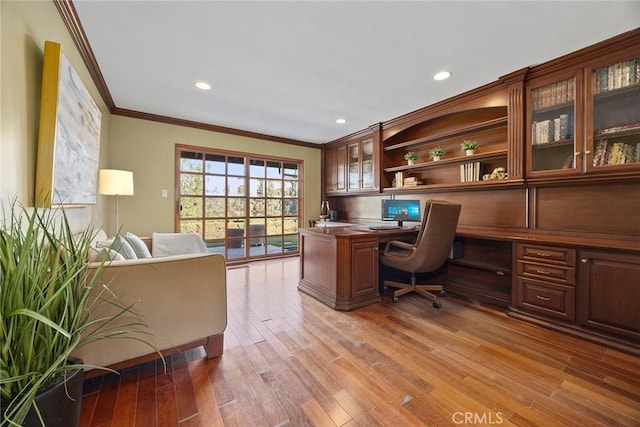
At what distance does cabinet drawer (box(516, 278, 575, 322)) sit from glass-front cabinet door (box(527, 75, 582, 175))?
103cm

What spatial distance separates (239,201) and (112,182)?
6.69 feet

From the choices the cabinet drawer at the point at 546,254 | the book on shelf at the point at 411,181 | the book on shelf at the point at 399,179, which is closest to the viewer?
the cabinet drawer at the point at 546,254

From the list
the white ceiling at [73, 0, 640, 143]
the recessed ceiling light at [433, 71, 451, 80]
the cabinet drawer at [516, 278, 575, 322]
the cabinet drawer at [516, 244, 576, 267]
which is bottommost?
the cabinet drawer at [516, 278, 575, 322]

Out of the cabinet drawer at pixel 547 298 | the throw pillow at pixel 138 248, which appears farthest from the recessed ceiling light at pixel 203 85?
the cabinet drawer at pixel 547 298

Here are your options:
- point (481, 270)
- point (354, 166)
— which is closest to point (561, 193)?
point (481, 270)

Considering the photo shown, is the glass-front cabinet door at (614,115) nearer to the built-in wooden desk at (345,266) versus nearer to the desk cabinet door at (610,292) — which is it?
the desk cabinet door at (610,292)

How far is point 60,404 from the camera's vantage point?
984 millimetres

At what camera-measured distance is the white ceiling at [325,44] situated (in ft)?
5.61

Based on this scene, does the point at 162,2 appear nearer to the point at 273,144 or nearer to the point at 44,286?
the point at 44,286

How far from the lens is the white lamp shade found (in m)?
2.67

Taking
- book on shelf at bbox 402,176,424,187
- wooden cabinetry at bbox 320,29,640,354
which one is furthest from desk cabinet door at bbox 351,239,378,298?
book on shelf at bbox 402,176,424,187

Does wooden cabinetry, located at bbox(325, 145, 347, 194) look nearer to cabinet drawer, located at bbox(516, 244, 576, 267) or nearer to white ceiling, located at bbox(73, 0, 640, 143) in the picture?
white ceiling, located at bbox(73, 0, 640, 143)

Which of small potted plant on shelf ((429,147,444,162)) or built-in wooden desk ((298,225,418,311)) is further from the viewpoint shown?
small potted plant on shelf ((429,147,444,162))

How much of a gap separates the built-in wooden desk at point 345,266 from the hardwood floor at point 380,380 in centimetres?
34
